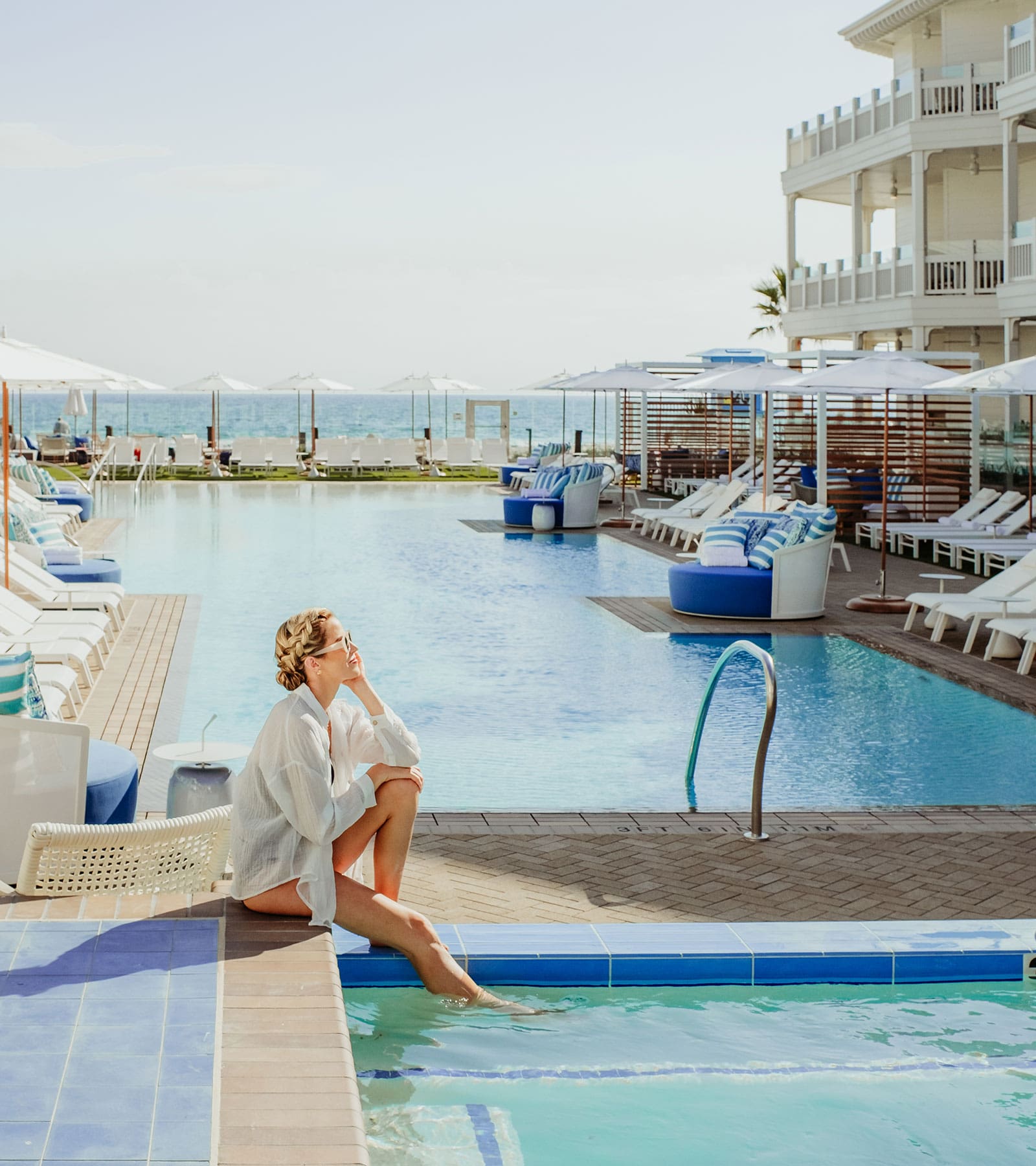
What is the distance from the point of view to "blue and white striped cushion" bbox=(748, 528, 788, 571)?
1284 centimetres

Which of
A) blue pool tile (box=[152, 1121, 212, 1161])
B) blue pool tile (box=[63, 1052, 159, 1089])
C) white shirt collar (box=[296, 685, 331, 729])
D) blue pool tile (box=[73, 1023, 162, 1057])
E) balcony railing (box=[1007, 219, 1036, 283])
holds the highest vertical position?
balcony railing (box=[1007, 219, 1036, 283])

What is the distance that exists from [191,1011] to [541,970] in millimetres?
1330

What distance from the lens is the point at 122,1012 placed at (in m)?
3.73

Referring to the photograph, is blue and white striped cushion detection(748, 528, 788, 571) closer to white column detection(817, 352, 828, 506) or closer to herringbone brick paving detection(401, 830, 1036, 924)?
white column detection(817, 352, 828, 506)

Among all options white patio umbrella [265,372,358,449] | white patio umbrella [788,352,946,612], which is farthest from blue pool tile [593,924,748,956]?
white patio umbrella [265,372,358,449]

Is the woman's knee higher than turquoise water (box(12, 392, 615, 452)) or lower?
lower

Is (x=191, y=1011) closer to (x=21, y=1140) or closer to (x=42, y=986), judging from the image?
(x=42, y=986)

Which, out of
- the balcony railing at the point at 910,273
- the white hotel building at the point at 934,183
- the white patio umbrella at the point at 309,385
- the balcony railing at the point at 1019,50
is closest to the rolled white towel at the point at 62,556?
the white hotel building at the point at 934,183

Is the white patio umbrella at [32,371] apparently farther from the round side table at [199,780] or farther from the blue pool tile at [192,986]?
the blue pool tile at [192,986]

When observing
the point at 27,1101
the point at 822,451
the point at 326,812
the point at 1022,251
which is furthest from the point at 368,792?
the point at 1022,251

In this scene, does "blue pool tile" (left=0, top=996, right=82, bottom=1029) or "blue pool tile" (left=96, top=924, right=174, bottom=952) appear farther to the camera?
"blue pool tile" (left=96, top=924, right=174, bottom=952)

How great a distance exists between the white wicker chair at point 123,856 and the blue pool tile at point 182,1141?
127 centimetres

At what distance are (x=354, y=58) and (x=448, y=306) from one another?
49.0m

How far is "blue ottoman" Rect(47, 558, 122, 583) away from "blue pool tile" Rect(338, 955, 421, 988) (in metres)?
7.93
